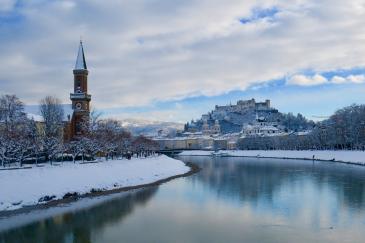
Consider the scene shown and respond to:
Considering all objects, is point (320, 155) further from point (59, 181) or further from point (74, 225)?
point (74, 225)

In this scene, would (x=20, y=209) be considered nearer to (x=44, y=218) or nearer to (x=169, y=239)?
(x=44, y=218)

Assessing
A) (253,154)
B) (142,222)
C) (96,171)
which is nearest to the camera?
(142,222)

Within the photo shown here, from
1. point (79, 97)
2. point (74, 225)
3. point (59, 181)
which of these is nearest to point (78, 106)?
point (79, 97)

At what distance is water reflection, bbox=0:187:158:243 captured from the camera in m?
20.7

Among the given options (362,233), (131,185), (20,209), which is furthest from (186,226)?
(131,185)

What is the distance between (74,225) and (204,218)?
702 cm

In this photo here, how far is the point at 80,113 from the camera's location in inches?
2741

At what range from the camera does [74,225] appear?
77.4 feet

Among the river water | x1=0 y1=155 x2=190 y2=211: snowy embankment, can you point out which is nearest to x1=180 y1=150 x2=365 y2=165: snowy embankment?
the river water

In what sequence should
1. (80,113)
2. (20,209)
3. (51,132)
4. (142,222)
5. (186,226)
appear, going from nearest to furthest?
(186,226), (142,222), (20,209), (51,132), (80,113)

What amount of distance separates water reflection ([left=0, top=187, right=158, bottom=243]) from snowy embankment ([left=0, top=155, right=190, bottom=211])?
12.6ft

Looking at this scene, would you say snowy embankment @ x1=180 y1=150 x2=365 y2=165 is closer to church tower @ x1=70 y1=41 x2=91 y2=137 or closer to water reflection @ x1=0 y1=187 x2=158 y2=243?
church tower @ x1=70 y1=41 x2=91 y2=137

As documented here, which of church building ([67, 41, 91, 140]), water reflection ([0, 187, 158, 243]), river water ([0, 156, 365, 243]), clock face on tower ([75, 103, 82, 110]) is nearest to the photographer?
river water ([0, 156, 365, 243])

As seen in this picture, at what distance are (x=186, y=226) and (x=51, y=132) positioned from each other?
41.6 metres
